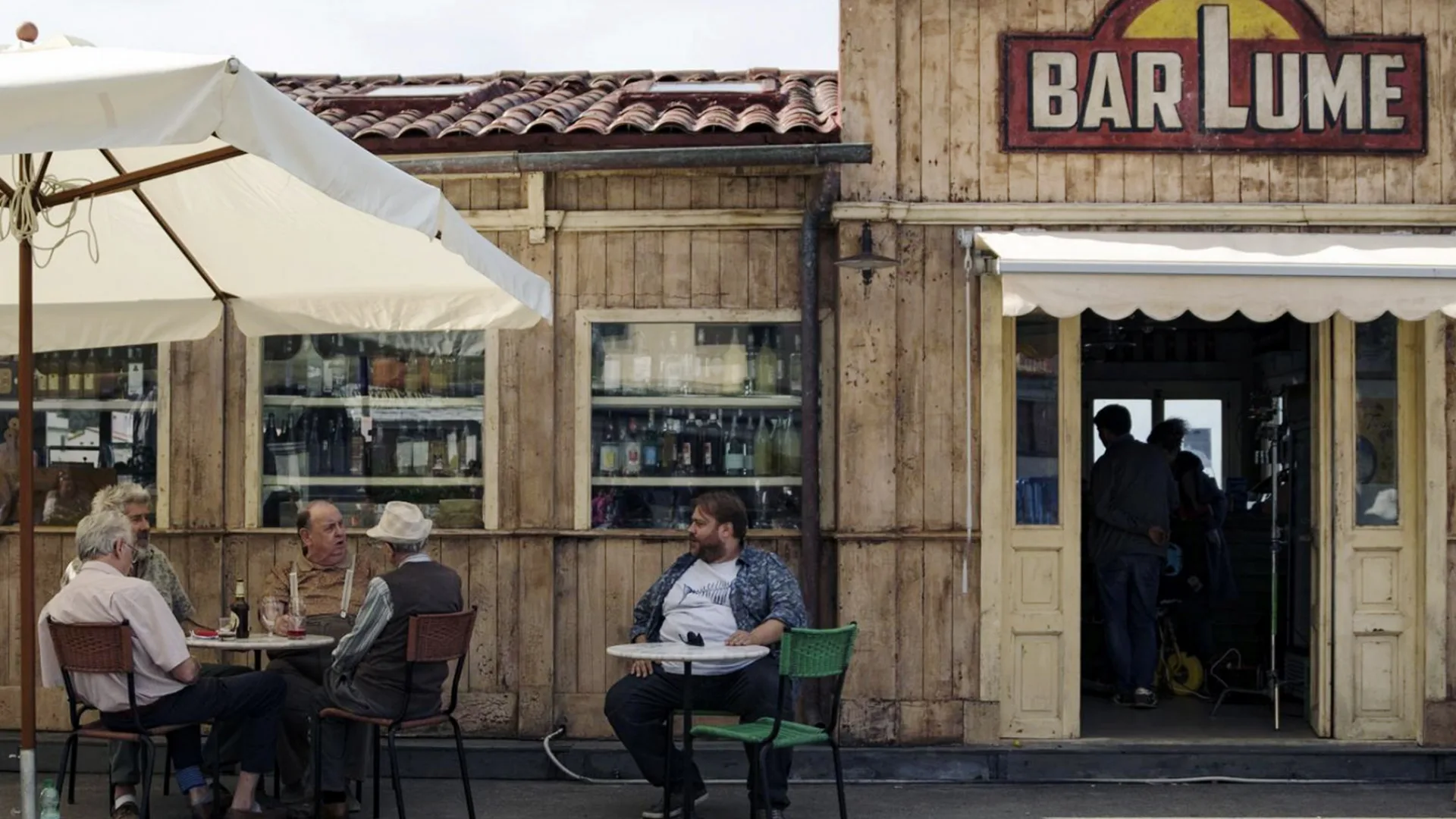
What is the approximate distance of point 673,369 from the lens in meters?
9.80

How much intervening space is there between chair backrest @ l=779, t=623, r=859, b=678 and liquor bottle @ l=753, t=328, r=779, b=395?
2.46 m

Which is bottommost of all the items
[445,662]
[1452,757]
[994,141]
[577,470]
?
[1452,757]

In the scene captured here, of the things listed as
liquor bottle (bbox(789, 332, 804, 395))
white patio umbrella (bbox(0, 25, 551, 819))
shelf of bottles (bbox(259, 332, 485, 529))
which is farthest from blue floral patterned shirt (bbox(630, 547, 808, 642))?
shelf of bottles (bbox(259, 332, 485, 529))

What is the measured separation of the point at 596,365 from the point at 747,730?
2.75 m

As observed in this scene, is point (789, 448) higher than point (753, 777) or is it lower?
higher

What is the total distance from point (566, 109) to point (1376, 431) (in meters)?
4.58

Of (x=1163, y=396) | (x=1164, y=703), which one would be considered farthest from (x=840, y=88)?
(x=1163, y=396)

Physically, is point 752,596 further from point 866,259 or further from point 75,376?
point 75,376

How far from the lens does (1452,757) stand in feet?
30.2

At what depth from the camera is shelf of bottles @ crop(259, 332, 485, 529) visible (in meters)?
9.87

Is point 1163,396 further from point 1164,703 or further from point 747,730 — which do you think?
point 747,730

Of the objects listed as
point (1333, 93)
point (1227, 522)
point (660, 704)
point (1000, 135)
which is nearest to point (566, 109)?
point (1000, 135)

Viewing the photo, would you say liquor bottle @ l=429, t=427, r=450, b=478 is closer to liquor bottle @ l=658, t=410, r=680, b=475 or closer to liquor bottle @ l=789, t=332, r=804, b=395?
liquor bottle @ l=658, t=410, r=680, b=475

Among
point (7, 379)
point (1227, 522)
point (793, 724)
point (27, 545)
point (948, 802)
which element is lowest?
point (948, 802)
